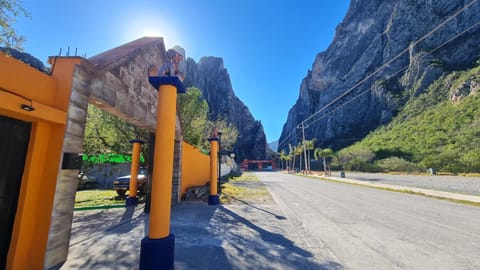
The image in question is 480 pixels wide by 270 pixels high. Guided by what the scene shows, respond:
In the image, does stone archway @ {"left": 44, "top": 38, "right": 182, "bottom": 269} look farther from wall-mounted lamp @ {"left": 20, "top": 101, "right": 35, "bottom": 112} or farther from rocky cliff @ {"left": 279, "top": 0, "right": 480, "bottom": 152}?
rocky cliff @ {"left": 279, "top": 0, "right": 480, "bottom": 152}

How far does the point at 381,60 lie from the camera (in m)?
68.3

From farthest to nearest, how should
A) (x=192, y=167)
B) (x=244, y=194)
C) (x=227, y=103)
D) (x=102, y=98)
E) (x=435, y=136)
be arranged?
(x=227, y=103), (x=435, y=136), (x=244, y=194), (x=192, y=167), (x=102, y=98)

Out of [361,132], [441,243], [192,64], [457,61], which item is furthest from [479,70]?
[192,64]

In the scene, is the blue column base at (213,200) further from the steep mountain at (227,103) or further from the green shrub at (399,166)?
the steep mountain at (227,103)

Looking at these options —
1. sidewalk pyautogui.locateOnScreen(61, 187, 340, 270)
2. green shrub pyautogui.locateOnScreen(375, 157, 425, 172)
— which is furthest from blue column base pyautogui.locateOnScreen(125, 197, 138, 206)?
green shrub pyautogui.locateOnScreen(375, 157, 425, 172)

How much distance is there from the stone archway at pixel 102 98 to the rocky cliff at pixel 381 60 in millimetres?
34922

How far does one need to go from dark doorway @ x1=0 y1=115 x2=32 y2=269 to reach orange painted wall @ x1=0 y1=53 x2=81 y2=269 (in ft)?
0.24

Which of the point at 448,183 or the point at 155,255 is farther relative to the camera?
the point at 448,183

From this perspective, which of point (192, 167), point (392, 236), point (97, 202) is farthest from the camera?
point (192, 167)

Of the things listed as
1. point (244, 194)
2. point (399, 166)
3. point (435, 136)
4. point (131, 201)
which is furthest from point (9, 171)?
point (435, 136)

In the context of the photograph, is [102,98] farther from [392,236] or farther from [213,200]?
[392,236]

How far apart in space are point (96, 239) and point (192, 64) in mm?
89699

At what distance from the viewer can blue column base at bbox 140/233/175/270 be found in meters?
2.76

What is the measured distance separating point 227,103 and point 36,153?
3186 inches
